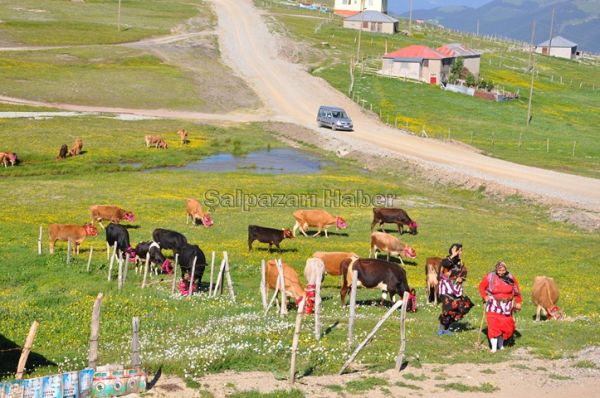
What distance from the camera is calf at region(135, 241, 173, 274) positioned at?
94.5 ft

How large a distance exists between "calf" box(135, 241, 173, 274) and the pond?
27.0m

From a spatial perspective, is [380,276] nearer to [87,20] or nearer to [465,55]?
[465,55]

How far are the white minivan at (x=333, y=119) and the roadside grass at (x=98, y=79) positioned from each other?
1670 centimetres

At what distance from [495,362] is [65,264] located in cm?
1716

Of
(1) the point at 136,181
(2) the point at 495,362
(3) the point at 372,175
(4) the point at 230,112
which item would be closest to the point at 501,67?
(4) the point at 230,112

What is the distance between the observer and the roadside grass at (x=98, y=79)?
84.7 metres

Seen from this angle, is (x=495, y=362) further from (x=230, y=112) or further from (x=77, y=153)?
(x=230, y=112)

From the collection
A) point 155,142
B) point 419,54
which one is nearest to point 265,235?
point 155,142

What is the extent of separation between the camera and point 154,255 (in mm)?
28875

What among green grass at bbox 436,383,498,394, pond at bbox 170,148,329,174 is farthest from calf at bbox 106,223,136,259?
pond at bbox 170,148,329,174

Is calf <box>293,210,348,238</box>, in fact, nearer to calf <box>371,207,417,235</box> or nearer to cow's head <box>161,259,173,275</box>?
calf <box>371,207,417,235</box>

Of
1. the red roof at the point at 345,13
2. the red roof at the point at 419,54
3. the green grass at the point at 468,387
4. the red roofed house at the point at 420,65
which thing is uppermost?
the red roof at the point at 345,13

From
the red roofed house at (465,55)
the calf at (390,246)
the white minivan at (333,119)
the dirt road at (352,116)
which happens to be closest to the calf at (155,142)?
the dirt road at (352,116)

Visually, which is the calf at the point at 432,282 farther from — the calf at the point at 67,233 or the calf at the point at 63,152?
the calf at the point at 63,152
